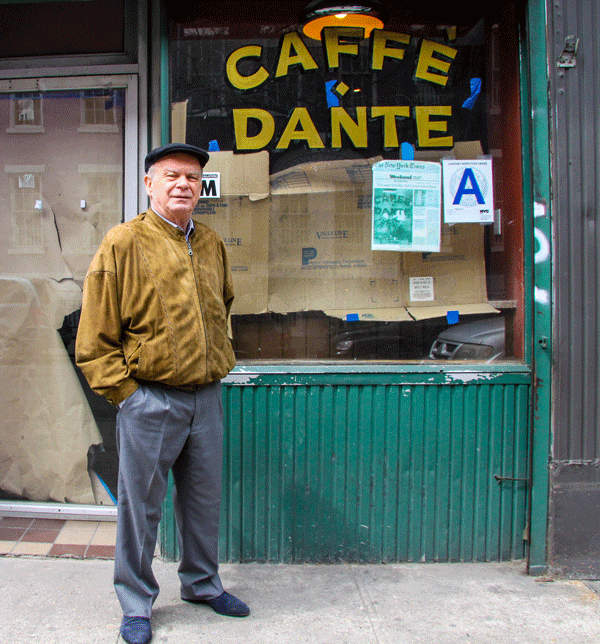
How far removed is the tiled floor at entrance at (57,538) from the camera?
136 inches

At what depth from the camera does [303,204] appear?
3488 millimetres

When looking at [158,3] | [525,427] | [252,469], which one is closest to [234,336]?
[252,469]

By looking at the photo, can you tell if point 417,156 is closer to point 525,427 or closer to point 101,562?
point 525,427

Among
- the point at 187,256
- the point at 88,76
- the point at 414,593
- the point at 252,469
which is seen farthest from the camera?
the point at 88,76

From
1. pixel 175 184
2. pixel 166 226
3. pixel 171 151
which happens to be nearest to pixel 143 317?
pixel 166 226

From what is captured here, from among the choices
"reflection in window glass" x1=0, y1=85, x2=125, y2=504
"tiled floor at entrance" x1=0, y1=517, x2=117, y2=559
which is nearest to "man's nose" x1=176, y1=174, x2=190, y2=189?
"reflection in window glass" x1=0, y1=85, x2=125, y2=504

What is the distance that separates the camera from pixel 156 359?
8.33 feet

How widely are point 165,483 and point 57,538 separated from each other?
133cm

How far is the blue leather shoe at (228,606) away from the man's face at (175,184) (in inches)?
68.6

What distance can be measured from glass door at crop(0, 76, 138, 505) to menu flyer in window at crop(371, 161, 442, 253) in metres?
1.44

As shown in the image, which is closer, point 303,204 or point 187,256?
point 187,256

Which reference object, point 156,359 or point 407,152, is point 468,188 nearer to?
point 407,152

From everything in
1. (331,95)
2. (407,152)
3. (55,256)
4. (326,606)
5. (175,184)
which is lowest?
(326,606)

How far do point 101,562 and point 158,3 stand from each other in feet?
10.2
